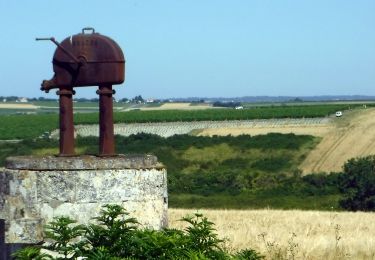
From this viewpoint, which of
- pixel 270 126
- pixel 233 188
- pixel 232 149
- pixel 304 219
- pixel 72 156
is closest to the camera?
pixel 72 156

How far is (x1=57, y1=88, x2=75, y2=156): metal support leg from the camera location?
11.4 m

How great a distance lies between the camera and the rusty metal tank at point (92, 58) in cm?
1107

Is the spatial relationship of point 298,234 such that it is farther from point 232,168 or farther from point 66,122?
point 232,168

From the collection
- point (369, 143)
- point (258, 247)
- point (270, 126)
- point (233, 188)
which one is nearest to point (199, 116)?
point (270, 126)

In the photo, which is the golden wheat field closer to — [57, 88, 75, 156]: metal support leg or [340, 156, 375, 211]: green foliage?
[57, 88, 75, 156]: metal support leg

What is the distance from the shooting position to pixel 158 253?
26.2 feet

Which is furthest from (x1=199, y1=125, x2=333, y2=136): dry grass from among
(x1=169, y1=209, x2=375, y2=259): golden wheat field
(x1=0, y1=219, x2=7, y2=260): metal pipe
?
(x1=0, y1=219, x2=7, y2=260): metal pipe

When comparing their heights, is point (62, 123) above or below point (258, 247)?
above

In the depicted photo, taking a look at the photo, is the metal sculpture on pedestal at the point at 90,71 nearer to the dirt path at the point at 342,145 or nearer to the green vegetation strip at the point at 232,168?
the green vegetation strip at the point at 232,168

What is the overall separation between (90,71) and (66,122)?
2.45ft

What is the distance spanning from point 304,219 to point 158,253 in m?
14.3

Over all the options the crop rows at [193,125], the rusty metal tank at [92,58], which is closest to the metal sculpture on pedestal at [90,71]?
the rusty metal tank at [92,58]

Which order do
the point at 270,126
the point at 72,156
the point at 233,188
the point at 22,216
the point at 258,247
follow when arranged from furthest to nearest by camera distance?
the point at 270,126 → the point at 233,188 → the point at 258,247 → the point at 72,156 → the point at 22,216

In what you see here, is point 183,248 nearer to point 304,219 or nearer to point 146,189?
point 146,189
